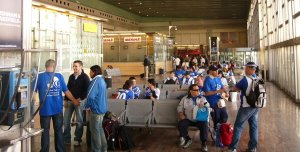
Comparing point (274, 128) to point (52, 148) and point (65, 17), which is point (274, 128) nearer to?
point (52, 148)

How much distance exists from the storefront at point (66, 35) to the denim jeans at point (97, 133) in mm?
8331

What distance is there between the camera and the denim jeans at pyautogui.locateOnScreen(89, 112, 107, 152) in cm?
574

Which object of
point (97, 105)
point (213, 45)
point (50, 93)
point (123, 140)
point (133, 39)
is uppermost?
point (133, 39)

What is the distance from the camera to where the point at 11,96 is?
3.19 metres

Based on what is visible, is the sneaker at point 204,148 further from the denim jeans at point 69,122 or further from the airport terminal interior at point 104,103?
the denim jeans at point 69,122

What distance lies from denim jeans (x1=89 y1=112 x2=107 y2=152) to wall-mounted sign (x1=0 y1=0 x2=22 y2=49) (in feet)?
8.31

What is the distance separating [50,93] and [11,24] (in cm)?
230

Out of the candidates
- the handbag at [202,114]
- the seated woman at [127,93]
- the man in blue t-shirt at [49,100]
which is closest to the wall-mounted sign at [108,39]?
the seated woman at [127,93]

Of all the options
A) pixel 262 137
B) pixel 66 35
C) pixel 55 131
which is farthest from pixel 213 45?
pixel 55 131

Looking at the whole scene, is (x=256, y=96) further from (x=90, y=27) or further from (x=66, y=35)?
(x=90, y=27)

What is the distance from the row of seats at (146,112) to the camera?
7225 mm

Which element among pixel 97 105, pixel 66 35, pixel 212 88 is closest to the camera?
pixel 97 105

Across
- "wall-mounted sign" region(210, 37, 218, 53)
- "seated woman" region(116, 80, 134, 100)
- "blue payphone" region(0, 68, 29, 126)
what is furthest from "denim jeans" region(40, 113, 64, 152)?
"wall-mounted sign" region(210, 37, 218, 53)

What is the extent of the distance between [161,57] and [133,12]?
39.4ft
